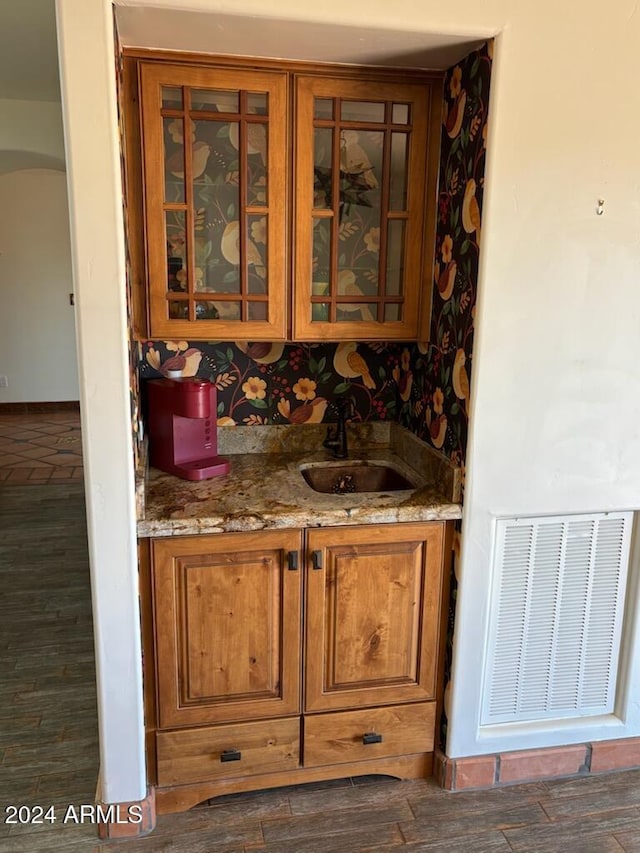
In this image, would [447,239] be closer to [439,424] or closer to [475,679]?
[439,424]

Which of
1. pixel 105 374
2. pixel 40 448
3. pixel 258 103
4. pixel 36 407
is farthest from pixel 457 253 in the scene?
pixel 36 407

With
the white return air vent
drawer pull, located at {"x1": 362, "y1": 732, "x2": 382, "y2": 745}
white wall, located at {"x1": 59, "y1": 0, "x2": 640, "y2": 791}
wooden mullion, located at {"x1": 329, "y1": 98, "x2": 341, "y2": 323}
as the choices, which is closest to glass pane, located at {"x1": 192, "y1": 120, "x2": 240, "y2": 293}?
wooden mullion, located at {"x1": 329, "y1": 98, "x2": 341, "y2": 323}

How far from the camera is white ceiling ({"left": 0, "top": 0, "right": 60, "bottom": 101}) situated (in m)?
2.87

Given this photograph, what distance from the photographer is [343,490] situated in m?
2.44

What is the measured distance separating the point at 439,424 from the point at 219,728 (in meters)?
1.14

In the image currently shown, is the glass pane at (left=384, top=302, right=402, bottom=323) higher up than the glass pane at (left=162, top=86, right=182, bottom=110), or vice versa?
the glass pane at (left=162, top=86, right=182, bottom=110)

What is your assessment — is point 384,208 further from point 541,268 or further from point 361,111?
point 541,268

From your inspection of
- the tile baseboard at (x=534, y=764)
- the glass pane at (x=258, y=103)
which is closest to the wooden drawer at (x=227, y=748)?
the tile baseboard at (x=534, y=764)

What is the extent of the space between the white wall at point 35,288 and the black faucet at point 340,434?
5.43m

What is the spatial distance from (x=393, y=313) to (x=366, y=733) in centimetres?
133

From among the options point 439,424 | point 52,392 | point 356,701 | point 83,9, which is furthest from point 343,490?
point 52,392

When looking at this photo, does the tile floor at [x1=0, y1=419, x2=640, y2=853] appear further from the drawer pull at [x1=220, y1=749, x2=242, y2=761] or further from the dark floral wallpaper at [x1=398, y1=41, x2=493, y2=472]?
the dark floral wallpaper at [x1=398, y1=41, x2=493, y2=472]

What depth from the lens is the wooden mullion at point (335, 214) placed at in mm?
2051

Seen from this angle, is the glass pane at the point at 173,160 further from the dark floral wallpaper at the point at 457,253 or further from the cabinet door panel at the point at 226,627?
the cabinet door panel at the point at 226,627
